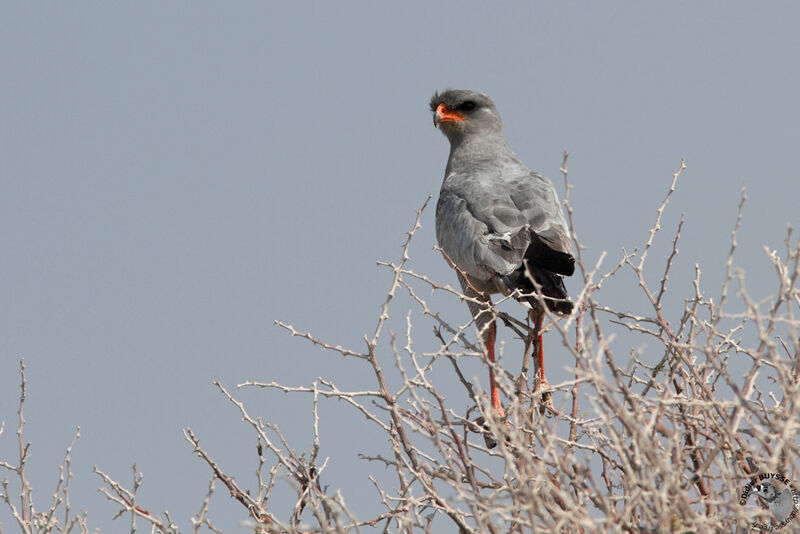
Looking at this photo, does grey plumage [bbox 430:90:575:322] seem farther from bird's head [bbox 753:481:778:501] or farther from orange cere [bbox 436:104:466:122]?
bird's head [bbox 753:481:778:501]

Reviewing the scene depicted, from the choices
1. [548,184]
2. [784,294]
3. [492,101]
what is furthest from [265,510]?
[492,101]

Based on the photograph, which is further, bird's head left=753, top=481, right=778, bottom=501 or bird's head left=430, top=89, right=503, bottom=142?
bird's head left=430, top=89, right=503, bottom=142

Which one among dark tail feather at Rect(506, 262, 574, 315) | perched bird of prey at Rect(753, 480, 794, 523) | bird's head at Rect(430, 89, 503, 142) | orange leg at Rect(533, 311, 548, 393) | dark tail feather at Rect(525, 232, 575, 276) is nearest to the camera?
perched bird of prey at Rect(753, 480, 794, 523)

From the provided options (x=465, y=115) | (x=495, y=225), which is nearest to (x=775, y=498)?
(x=495, y=225)

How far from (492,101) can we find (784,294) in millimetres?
4639

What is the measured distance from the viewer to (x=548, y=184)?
643 centimetres

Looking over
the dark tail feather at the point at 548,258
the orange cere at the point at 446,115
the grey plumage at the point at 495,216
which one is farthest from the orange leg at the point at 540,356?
the orange cere at the point at 446,115

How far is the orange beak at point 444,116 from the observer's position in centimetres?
757

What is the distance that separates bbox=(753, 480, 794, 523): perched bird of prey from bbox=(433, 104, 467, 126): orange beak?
4528 millimetres

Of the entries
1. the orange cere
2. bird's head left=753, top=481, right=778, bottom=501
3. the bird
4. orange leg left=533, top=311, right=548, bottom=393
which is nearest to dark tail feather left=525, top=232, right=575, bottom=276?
the bird

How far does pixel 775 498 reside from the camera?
136 inches

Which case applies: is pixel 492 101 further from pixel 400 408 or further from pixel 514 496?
pixel 514 496

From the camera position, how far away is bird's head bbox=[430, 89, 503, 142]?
7.50 metres

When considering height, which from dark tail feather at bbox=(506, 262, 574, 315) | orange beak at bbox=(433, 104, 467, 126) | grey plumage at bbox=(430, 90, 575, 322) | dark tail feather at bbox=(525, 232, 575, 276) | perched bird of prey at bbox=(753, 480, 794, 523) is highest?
orange beak at bbox=(433, 104, 467, 126)
